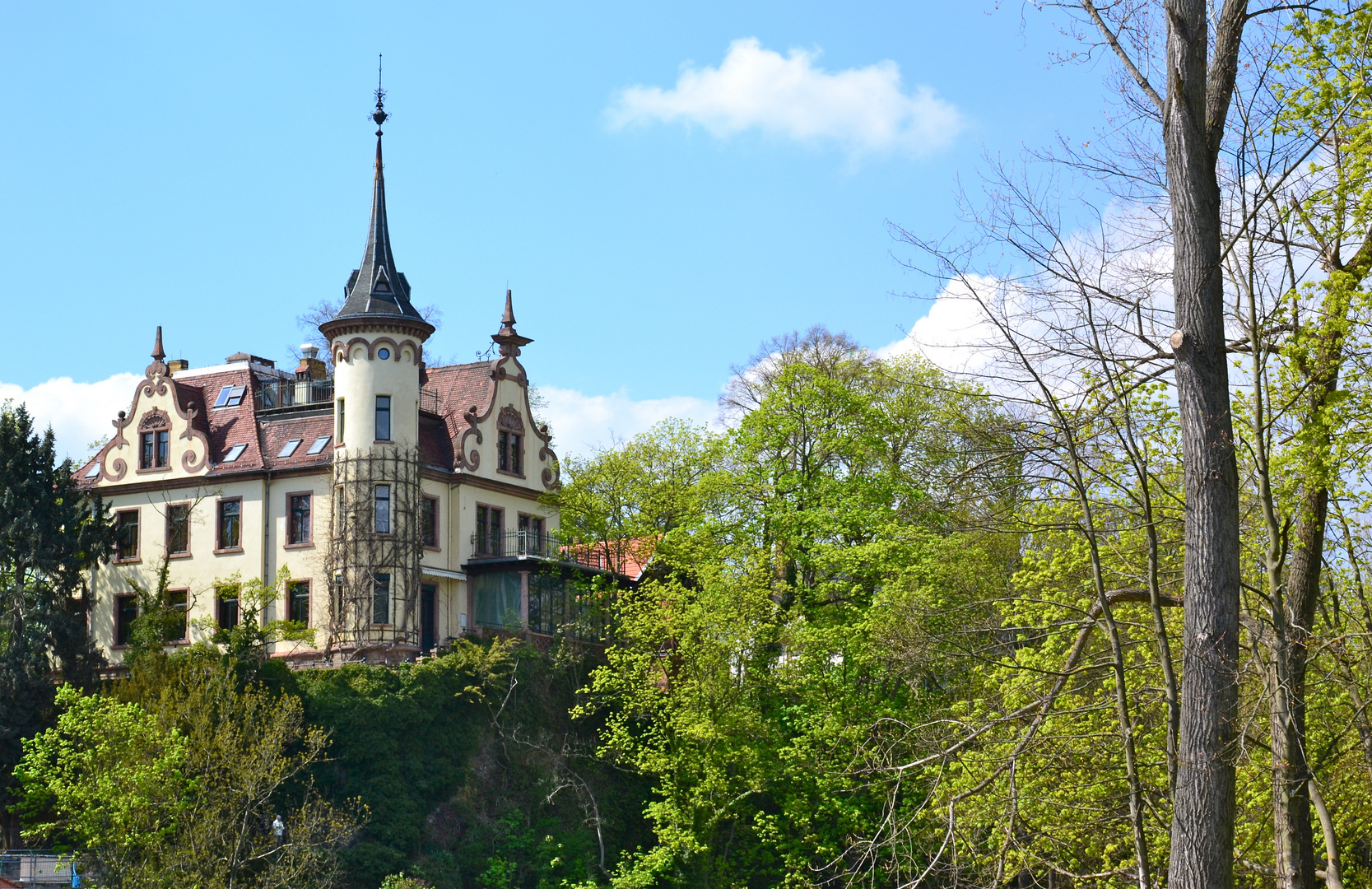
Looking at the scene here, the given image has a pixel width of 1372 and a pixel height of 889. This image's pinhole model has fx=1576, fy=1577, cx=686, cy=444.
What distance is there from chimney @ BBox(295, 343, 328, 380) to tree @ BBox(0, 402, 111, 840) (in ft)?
25.9

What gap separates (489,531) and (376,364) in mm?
6533

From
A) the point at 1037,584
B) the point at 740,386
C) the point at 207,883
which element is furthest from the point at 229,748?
the point at 740,386

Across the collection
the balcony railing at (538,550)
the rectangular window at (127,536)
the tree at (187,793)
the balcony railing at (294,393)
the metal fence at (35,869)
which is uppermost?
the balcony railing at (294,393)

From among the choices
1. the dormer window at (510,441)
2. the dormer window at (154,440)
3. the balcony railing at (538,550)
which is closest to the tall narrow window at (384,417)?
the balcony railing at (538,550)

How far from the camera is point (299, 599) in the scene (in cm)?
4575

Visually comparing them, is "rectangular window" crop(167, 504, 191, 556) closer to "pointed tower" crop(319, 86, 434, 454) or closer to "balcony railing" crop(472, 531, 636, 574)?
A: "pointed tower" crop(319, 86, 434, 454)

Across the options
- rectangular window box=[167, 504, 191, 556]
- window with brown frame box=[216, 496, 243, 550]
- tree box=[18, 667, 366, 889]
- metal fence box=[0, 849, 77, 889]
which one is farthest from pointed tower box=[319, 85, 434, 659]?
metal fence box=[0, 849, 77, 889]

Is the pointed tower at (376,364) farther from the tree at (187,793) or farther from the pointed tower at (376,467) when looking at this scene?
the tree at (187,793)

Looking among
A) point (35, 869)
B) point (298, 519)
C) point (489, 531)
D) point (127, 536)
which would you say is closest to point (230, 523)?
point (298, 519)

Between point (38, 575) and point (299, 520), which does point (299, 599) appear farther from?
point (38, 575)

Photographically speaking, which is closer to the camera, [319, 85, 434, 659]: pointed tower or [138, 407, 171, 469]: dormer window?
[319, 85, 434, 659]: pointed tower

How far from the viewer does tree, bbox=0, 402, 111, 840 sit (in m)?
39.9

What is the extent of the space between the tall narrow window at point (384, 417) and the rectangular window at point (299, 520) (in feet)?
9.99

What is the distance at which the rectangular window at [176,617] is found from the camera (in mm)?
43312
